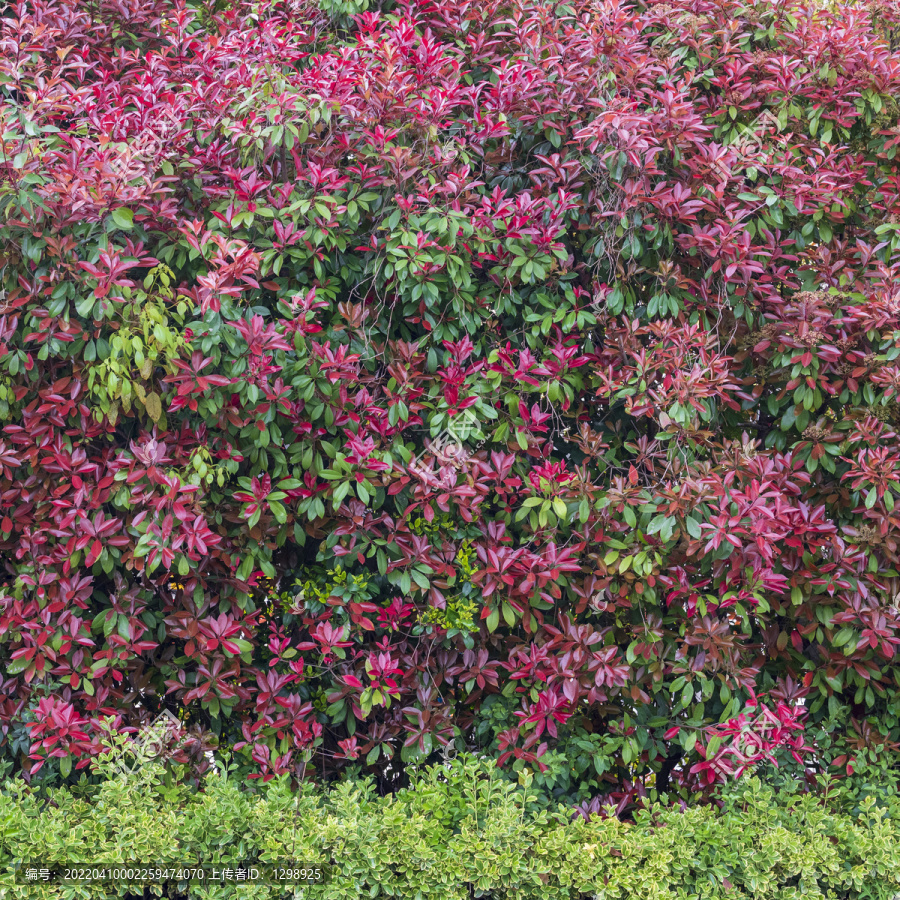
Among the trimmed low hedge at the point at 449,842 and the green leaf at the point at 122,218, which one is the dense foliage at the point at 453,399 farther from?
the trimmed low hedge at the point at 449,842

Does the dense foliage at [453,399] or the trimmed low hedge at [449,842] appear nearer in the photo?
the trimmed low hedge at [449,842]

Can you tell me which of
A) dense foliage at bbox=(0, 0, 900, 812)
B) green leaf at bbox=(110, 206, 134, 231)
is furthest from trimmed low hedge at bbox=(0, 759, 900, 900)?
green leaf at bbox=(110, 206, 134, 231)

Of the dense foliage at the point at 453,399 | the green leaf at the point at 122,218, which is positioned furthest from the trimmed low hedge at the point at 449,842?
the green leaf at the point at 122,218

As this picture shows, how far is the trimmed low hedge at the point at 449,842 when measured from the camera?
121 inches

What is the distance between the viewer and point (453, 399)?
11.0 ft

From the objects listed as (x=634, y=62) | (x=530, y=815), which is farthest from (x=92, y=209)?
(x=530, y=815)

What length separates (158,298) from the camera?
10.4 ft

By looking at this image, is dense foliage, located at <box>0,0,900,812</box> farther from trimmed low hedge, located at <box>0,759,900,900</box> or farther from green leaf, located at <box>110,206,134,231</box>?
trimmed low hedge, located at <box>0,759,900,900</box>

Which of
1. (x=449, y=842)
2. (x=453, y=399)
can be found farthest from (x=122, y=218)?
(x=449, y=842)

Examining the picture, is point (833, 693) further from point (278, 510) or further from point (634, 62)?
point (634, 62)

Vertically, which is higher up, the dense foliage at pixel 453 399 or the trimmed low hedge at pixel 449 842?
the dense foliage at pixel 453 399

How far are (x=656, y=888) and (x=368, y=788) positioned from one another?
1.15 meters

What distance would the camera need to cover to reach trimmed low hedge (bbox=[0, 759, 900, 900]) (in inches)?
121

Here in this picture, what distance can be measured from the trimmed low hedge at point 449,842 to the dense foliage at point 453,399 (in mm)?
212
